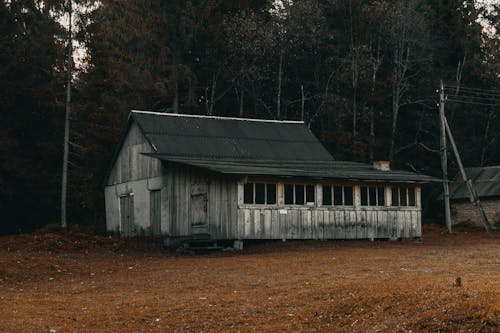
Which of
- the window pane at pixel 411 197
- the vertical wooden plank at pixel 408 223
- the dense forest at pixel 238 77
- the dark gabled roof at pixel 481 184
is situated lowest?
the vertical wooden plank at pixel 408 223

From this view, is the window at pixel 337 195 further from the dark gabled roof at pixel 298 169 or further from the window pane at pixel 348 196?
the dark gabled roof at pixel 298 169

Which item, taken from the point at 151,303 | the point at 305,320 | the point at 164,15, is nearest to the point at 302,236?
the point at 151,303

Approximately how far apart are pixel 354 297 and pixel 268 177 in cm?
1967

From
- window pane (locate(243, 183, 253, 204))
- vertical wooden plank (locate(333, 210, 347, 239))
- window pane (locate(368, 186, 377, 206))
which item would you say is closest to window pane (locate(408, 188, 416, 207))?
window pane (locate(368, 186, 377, 206))

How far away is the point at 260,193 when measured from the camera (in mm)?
40375

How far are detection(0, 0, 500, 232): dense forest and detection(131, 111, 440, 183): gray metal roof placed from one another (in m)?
7.34

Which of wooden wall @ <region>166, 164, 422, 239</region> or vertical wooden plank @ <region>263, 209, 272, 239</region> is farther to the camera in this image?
vertical wooden plank @ <region>263, 209, 272, 239</region>

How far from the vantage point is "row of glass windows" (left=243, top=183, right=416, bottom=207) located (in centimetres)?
4028

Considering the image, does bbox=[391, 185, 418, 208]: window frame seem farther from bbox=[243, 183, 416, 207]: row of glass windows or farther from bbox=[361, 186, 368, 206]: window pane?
bbox=[361, 186, 368, 206]: window pane

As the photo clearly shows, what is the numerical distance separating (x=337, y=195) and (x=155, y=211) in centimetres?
843

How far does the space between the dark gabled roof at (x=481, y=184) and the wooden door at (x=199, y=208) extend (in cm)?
2333

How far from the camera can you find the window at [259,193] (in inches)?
1575

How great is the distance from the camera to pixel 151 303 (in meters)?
23.4

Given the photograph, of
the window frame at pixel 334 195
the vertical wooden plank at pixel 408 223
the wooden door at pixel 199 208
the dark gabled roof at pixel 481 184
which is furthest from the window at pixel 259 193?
the dark gabled roof at pixel 481 184
